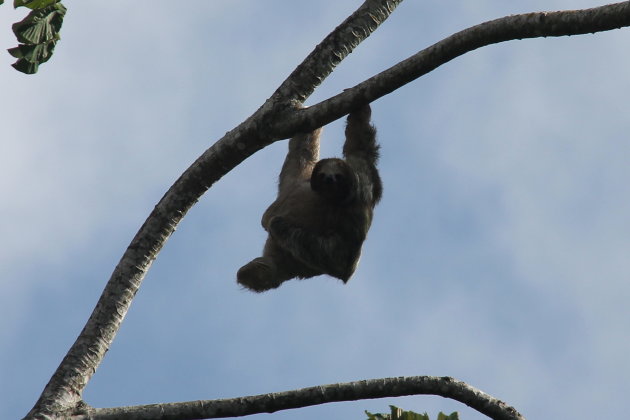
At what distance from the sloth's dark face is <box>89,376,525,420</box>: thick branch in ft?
13.9

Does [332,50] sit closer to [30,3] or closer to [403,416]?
[30,3]

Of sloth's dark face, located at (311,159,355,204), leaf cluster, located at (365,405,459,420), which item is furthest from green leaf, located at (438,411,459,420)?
sloth's dark face, located at (311,159,355,204)

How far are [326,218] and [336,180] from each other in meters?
0.73

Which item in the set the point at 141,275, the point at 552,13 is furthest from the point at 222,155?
the point at 552,13

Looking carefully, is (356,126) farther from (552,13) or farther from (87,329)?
(87,329)

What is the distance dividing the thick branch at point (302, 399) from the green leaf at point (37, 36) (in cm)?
Answer: 329

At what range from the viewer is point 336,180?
10.9m

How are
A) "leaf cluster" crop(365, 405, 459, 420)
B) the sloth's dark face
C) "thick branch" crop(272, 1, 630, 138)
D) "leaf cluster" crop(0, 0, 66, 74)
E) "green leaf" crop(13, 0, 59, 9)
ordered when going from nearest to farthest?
"leaf cluster" crop(365, 405, 459, 420)
"thick branch" crop(272, 1, 630, 138)
"green leaf" crop(13, 0, 59, 9)
"leaf cluster" crop(0, 0, 66, 74)
the sloth's dark face

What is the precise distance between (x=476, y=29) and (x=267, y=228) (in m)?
5.08

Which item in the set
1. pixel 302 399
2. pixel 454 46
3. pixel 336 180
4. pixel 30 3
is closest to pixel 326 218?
pixel 336 180

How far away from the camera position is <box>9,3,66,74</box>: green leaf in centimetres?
760

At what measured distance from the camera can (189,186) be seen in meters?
7.86

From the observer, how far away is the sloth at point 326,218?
10.9m

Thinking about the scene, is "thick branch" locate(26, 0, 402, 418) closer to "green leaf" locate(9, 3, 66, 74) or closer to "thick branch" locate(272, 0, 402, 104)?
"thick branch" locate(272, 0, 402, 104)
